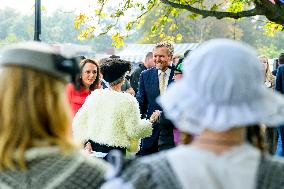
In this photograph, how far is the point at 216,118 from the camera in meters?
→ 2.18

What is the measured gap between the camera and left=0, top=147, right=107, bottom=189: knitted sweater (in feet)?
8.59

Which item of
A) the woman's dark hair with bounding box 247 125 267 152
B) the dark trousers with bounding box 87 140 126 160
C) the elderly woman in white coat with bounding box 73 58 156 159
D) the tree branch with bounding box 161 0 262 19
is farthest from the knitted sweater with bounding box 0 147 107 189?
the tree branch with bounding box 161 0 262 19

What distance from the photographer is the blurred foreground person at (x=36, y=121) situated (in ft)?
8.32

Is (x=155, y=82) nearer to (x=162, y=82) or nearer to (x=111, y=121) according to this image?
(x=162, y=82)

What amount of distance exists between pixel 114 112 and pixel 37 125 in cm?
323

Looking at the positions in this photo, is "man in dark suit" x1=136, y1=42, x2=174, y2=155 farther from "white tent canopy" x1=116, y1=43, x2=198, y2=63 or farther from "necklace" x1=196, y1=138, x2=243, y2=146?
"white tent canopy" x1=116, y1=43, x2=198, y2=63

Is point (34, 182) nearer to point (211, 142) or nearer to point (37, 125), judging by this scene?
point (37, 125)

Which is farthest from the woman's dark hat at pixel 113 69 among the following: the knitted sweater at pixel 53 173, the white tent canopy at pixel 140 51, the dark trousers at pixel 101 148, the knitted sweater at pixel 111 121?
the white tent canopy at pixel 140 51

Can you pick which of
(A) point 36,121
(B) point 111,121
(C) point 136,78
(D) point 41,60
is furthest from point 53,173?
(C) point 136,78

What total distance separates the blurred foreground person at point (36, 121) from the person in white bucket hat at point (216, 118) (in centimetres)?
43

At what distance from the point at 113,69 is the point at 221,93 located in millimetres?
4032

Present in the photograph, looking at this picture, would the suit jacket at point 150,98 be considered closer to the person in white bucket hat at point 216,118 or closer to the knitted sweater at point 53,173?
the knitted sweater at point 53,173

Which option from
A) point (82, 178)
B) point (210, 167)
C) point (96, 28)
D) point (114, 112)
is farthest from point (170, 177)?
point (96, 28)

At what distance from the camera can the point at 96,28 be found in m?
12.4
